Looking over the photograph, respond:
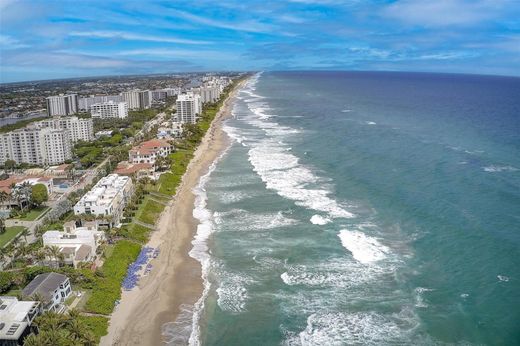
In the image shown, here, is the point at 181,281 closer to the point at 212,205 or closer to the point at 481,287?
the point at 212,205

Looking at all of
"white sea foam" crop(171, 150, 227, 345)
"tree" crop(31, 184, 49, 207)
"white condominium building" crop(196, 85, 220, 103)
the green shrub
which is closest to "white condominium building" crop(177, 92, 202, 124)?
"white condominium building" crop(196, 85, 220, 103)

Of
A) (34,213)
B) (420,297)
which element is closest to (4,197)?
(34,213)

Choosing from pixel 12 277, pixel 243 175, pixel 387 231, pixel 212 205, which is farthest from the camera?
pixel 243 175

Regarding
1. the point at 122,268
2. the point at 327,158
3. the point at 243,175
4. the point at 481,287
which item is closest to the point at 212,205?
the point at 243,175

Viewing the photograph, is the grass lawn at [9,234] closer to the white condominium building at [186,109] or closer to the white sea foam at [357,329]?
the white sea foam at [357,329]

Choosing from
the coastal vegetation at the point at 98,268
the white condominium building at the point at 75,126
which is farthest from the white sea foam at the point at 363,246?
the white condominium building at the point at 75,126
